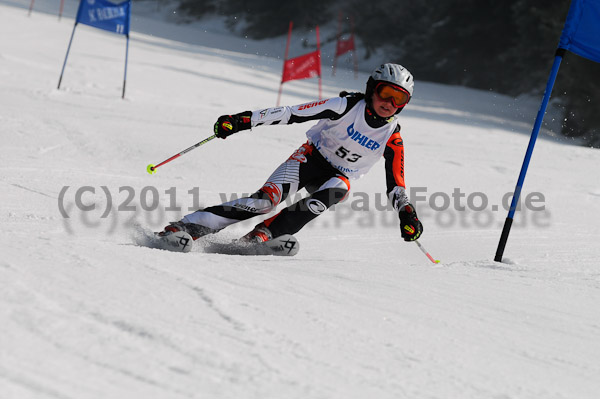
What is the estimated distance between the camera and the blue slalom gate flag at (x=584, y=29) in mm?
4418

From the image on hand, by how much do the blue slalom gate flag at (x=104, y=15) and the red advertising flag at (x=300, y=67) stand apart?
2819 mm

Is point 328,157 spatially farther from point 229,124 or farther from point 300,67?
point 300,67

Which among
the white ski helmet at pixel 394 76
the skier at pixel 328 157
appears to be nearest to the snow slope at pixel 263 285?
the skier at pixel 328 157

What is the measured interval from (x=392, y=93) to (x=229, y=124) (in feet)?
3.45

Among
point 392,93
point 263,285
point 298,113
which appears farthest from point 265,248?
point 263,285

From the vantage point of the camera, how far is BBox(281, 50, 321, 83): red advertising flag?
468 inches

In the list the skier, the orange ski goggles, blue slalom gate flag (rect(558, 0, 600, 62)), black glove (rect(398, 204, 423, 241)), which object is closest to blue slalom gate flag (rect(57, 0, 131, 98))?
the skier

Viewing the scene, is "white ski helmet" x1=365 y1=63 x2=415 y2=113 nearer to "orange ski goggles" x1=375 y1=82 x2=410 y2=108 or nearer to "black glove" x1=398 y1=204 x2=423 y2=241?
"orange ski goggles" x1=375 y1=82 x2=410 y2=108

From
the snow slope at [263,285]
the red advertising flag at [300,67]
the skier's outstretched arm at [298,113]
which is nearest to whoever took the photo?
the snow slope at [263,285]

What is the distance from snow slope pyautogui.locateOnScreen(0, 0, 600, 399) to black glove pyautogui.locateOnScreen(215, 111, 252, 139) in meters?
0.86

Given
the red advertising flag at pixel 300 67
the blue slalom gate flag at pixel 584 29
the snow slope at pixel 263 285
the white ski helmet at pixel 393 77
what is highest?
the red advertising flag at pixel 300 67

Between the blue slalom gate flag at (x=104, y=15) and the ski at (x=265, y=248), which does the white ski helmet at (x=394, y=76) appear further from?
the blue slalom gate flag at (x=104, y=15)

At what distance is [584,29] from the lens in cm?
446

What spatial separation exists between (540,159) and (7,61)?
908cm
